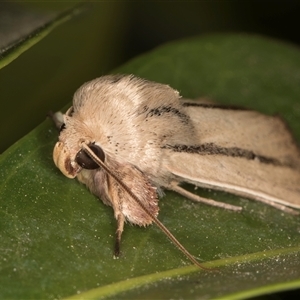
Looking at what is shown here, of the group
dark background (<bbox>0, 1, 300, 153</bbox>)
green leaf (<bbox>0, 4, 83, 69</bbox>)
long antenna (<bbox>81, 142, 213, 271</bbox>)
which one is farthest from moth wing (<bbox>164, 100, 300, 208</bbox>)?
dark background (<bbox>0, 1, 300, 153</bbox>)

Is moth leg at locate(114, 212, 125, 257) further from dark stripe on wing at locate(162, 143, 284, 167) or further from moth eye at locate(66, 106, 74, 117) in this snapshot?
moth eye at locate(66, 106, 74, 117)

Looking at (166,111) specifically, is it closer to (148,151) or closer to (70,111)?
(148,151)

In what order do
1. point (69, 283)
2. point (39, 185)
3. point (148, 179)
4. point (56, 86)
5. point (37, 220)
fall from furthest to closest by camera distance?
point (56, 86)
point (148, 179)
point (39, 185)
point (37, 220)
point (69, 283)

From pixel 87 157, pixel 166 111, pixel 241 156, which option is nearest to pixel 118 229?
pixel 87 157

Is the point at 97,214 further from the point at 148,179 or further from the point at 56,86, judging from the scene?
the point at 56,86

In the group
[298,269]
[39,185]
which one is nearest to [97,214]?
[39,185]

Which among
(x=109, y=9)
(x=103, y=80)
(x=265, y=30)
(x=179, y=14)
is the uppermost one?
(x=103, y=80)

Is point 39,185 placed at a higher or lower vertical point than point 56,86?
higher

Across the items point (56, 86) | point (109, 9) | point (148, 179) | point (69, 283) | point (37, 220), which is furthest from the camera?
point (109, 9)

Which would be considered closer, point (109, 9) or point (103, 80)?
point (103, 80)
